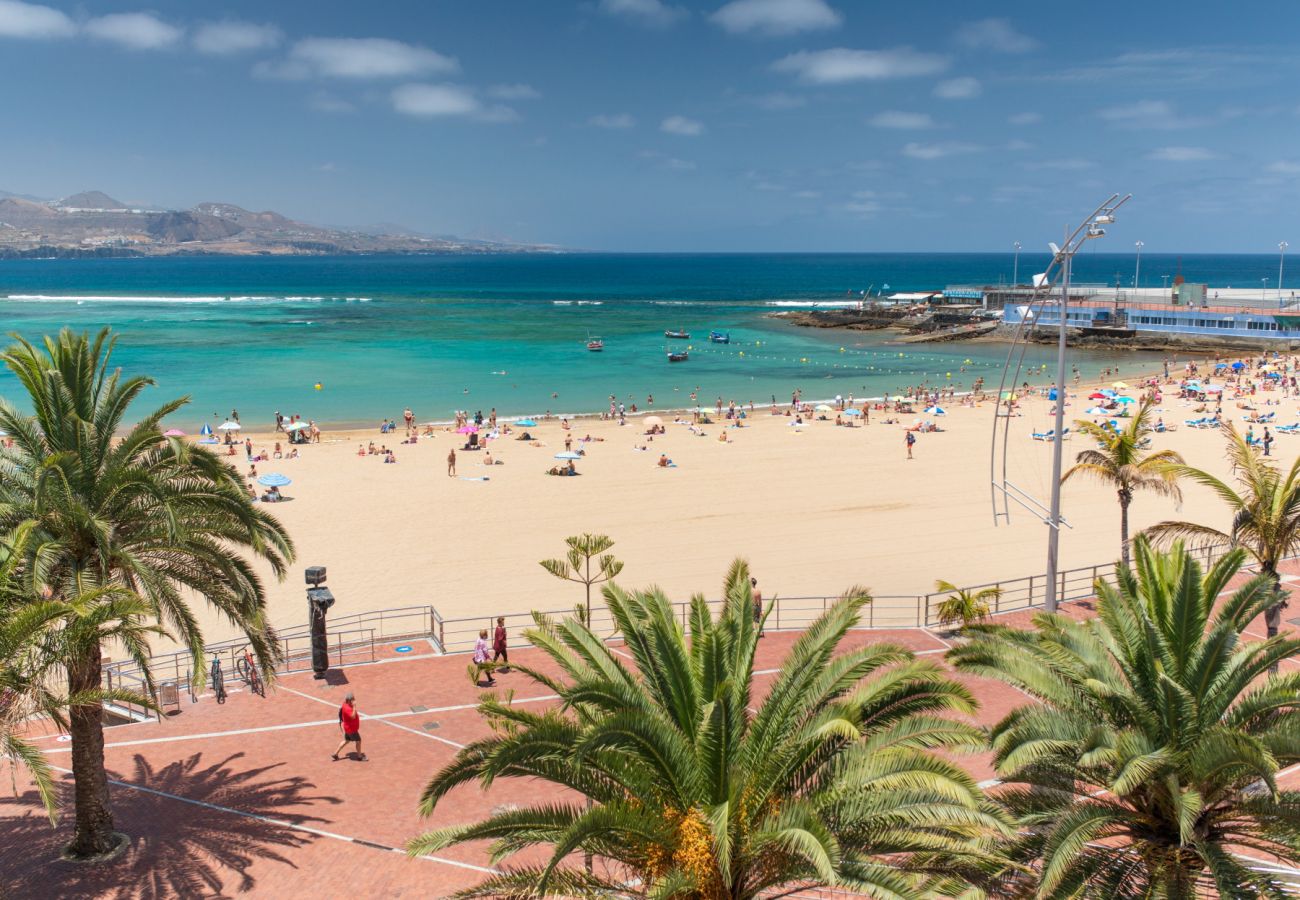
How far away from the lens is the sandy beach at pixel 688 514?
909 inches

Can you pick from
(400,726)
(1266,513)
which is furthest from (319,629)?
(1266,513)

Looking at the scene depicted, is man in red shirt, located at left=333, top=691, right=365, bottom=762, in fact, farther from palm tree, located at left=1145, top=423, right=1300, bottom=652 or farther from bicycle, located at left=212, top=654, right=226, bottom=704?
palm tree, located at left=1145, top=423, right=1300, bottom=652

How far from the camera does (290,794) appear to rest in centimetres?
1193

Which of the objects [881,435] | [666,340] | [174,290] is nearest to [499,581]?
[881,435]

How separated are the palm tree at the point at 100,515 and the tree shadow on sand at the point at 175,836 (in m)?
0.38

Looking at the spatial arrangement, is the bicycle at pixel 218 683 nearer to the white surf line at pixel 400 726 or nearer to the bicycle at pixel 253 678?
the bicycle at pixel 253 678

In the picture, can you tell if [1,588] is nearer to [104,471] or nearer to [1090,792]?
[104,471]

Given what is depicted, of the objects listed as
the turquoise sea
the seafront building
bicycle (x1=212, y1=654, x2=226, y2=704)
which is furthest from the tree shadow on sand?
the seafront building

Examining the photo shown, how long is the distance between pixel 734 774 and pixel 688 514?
873 inches

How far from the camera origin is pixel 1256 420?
44719 mm

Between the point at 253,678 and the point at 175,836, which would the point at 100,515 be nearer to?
the point at 175,836

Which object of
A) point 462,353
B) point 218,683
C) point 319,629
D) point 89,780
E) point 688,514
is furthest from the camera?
point 462,353

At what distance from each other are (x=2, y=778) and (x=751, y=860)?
32.1 ft

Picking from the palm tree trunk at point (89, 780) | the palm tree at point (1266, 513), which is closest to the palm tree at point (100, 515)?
the palm tree trunk at point (89, 780)
